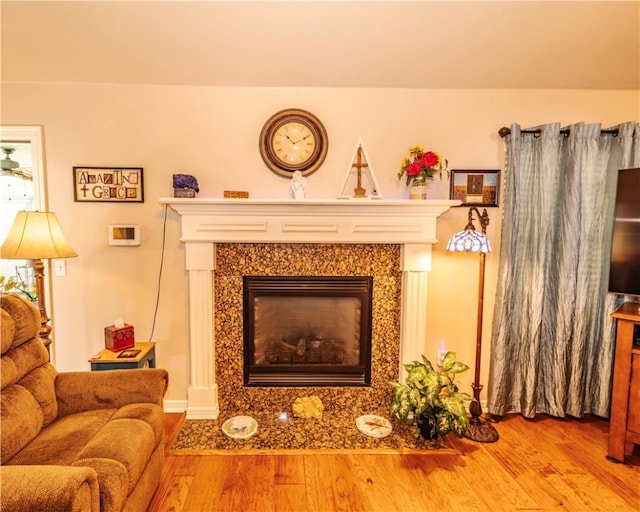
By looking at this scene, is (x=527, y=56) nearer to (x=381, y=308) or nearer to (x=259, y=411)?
(x=381, y=308)

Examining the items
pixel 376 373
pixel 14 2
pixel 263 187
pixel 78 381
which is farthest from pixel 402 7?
pixel 78 381

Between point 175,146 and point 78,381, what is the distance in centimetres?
168

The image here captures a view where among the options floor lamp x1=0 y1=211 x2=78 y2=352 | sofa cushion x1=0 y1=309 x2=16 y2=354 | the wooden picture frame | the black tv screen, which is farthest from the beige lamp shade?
the black tv screen

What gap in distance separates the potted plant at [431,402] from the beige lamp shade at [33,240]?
2343 mm

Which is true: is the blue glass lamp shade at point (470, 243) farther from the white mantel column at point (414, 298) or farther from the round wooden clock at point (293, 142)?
the round wooden clock at point (293, 142)

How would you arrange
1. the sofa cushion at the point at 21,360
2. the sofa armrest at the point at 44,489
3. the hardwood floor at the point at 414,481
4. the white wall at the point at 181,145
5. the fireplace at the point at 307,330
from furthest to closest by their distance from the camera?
the fireplace at the point at 307,330
the white wall at the point at 181,145
the hardwood floor at the point at 414,481
the sofa cushion at the point at 21,360
the sofa armrest at the point at 44,489

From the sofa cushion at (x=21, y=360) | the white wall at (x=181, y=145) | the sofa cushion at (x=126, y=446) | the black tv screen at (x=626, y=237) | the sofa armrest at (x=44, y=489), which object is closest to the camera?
the sofa armrest at (x=44, y=489)

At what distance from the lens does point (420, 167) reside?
239cm

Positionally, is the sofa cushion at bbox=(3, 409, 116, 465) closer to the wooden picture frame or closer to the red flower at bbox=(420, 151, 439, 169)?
the red flower at bbox=(420, 151, 439, 169)

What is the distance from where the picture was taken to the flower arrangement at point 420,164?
238 cm

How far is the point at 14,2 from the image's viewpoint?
1.80m

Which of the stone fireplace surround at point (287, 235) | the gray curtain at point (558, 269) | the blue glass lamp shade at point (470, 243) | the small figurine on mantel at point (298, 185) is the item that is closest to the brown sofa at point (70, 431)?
the stone fireplace surround at point (287, 235)

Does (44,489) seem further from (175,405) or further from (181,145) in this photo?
(181,145)

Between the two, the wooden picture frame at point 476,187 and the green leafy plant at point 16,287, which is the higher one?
the wooden picture frame at point 476,187
